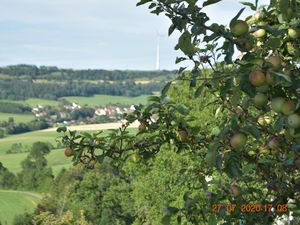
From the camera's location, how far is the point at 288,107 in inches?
96.2

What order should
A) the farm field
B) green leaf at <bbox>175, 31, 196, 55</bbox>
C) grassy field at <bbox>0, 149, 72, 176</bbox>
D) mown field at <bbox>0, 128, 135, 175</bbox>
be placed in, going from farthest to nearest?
mown field at <bbox>0, 128, 135, 175</bbox>, grassy field at <bbox>0, 149, 72, 176</bbox>, the farm field, green leaf at <bbox>175, 31, 196, 55</bbox>

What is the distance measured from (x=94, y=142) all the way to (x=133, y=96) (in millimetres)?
163358

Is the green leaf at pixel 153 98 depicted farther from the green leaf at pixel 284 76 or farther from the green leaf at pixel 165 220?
the green leaf at pixel 284 76

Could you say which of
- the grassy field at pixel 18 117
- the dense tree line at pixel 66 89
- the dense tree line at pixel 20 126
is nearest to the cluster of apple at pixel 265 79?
the dense tree line at pixel 20 126

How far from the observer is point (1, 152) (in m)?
115

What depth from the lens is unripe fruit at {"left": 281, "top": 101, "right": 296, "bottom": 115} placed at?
2.42 m

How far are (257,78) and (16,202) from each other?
89045 millimetres

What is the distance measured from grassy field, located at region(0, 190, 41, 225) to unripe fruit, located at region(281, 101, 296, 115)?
8221 cm

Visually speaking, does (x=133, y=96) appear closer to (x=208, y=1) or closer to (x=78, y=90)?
(x=78, y=90)

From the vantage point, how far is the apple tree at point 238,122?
2.50 m

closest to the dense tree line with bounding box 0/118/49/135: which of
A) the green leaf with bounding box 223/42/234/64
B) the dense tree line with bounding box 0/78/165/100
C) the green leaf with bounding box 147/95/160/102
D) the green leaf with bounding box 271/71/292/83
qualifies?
the dense tree line with bounding box 0/78/165/100

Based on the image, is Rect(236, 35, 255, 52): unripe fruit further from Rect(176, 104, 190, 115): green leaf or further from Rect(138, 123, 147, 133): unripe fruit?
Rect(138, 123, 147, 133): unripe fruit

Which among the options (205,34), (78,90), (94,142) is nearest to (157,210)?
(94,142)

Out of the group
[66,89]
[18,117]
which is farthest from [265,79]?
[66,89]
